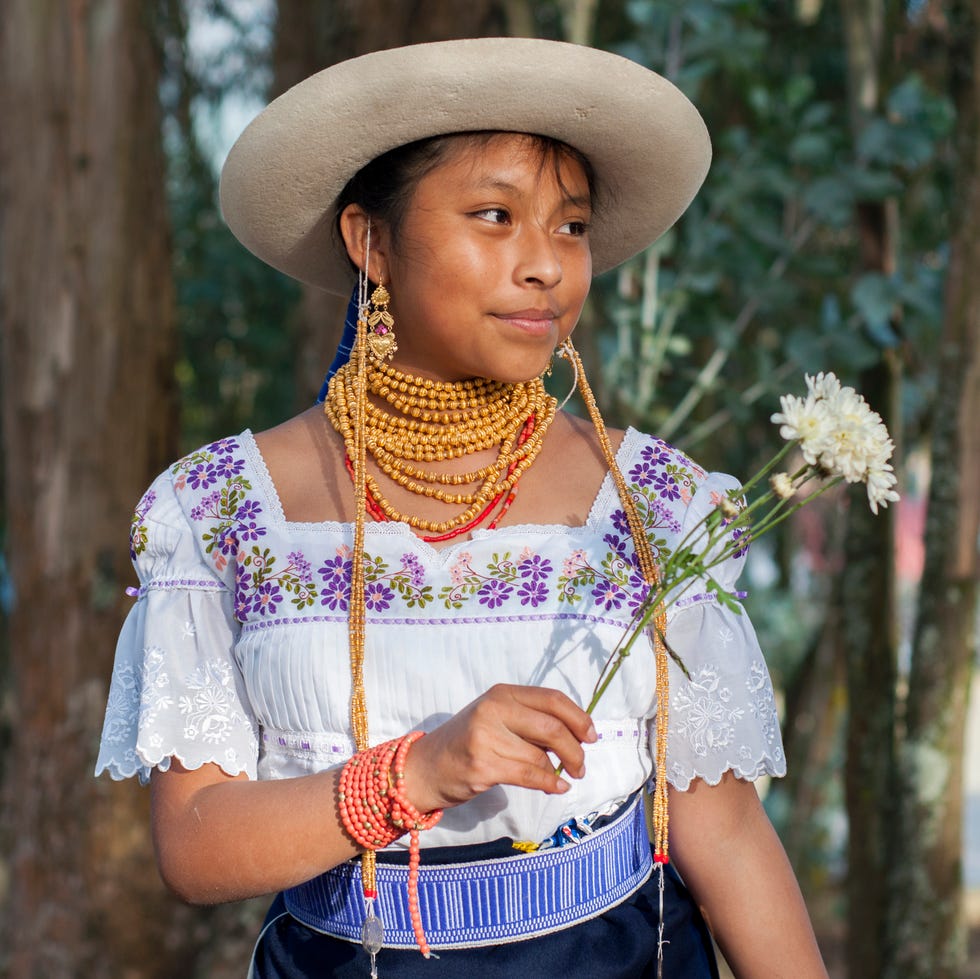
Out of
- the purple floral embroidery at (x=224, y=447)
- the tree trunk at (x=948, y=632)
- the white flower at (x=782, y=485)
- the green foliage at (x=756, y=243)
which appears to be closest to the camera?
the white flower at (x=782, y=485)

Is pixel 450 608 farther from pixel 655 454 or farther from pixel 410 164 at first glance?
pixel 410 164

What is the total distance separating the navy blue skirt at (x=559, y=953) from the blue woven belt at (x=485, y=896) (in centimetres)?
2

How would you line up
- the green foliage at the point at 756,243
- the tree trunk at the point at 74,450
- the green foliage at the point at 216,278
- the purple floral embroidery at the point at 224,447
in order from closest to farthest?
the purple floral embroidery at the point at 224,447 → the green foliage at the point at 756,243 → the tree trunk at the point at 74,450 → the green foliage at the point at 216,278

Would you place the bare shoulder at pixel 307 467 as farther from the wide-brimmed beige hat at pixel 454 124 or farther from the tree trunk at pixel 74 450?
the tree trunk at pixel 74 450

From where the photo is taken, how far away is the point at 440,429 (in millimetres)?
2049

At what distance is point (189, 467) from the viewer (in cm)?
203

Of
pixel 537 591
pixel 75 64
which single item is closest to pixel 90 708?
pixel 75 64

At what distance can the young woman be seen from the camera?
1835mm

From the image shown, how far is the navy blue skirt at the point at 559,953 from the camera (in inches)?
72.1

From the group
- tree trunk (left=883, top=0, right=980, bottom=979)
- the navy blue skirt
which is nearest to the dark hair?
the navy blue skirt

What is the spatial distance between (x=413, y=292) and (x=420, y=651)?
1.64ft

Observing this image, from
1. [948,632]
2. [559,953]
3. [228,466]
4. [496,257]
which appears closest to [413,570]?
[228,466]

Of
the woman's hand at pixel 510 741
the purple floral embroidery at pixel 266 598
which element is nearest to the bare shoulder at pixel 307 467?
the purple floral embroidery at pixel 266 598

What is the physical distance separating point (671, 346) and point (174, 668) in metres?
2.18
